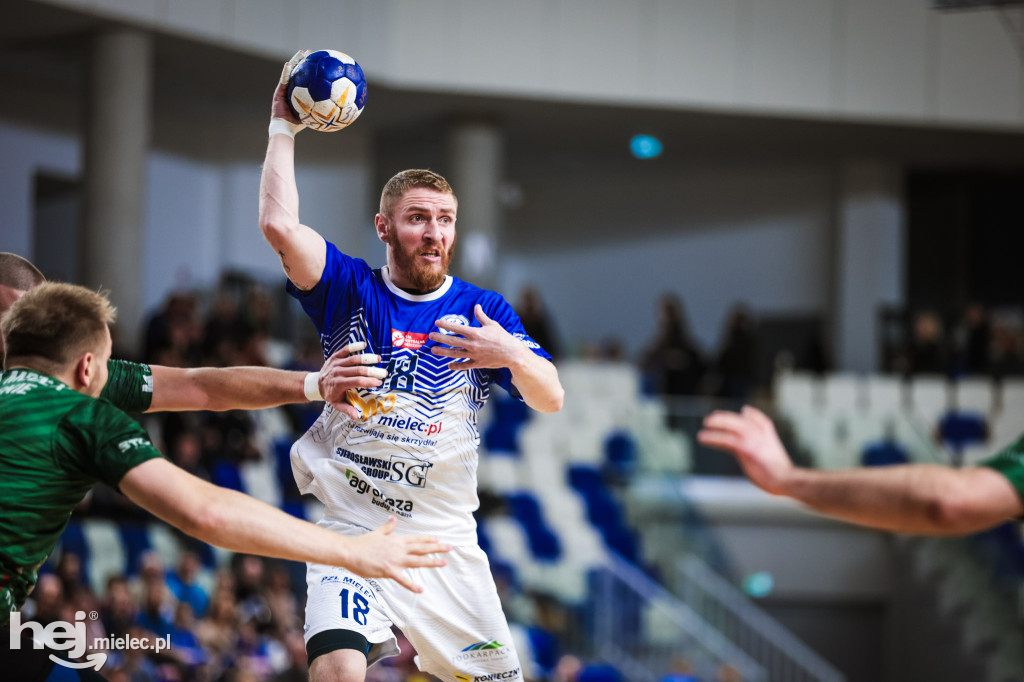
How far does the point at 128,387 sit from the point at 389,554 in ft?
5.56

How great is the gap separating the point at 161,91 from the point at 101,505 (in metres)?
8.37

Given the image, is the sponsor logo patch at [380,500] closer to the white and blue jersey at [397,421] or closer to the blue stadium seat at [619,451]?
the white and blue jersey at [397,421]

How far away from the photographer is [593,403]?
635 inches

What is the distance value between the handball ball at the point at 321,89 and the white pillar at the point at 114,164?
1011 cm

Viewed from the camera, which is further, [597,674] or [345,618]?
[597,674]

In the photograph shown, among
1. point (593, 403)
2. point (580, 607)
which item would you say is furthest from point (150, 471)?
point (593, 403)

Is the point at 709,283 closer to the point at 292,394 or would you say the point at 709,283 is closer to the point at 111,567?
the point at 111,567

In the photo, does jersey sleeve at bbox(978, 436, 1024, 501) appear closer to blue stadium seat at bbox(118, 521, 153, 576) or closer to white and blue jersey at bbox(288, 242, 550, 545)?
white and blue jersey at bbox(288, 242, 550, 545)

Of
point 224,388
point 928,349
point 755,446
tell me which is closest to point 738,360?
point 928,349

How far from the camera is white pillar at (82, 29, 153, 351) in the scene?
13.8 metres

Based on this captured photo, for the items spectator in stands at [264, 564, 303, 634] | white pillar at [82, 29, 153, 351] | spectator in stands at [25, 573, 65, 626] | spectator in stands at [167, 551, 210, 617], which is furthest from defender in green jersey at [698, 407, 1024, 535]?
white pillar at [82, 29, 153, 351]

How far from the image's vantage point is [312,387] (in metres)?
4.63

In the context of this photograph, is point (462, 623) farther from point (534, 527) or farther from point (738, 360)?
point (738, 360)

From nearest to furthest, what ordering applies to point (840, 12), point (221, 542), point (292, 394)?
1. point (221, 542)
2. point (292, 394)
3. point (840, 12)
